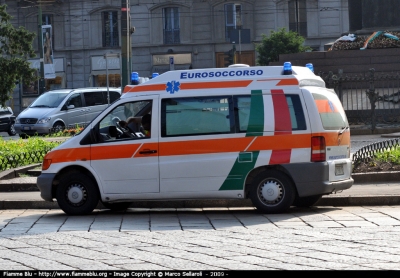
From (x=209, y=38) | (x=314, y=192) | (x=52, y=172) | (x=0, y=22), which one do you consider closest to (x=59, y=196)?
(x=52, y=172)

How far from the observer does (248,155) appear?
419 inches

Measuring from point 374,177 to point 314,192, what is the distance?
9.96ft

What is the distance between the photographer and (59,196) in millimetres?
11242

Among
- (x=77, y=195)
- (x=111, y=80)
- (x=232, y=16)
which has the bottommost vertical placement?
(x=77, y=195)

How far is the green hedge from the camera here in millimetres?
16562

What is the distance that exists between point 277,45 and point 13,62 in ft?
68.3

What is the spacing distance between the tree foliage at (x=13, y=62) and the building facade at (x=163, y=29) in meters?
20.3

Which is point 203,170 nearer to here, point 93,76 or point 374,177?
point 374,177

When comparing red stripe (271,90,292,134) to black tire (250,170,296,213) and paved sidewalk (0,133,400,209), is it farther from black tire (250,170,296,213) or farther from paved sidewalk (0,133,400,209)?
paved sidewalk (0,133,400,209)

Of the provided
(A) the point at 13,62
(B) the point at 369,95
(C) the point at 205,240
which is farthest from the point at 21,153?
(B) the point at 369,95

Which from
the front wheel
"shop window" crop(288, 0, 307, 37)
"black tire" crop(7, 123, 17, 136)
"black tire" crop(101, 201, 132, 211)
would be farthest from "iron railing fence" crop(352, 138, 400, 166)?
"shop window" crop(288, 0, 307, 37)

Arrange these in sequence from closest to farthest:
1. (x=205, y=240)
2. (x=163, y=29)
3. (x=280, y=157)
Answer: (x=205, y=240) < (x=280, y=157) < (x=163, y=29)

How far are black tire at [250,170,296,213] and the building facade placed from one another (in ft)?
121

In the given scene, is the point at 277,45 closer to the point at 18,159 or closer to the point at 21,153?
the point at 21,153
